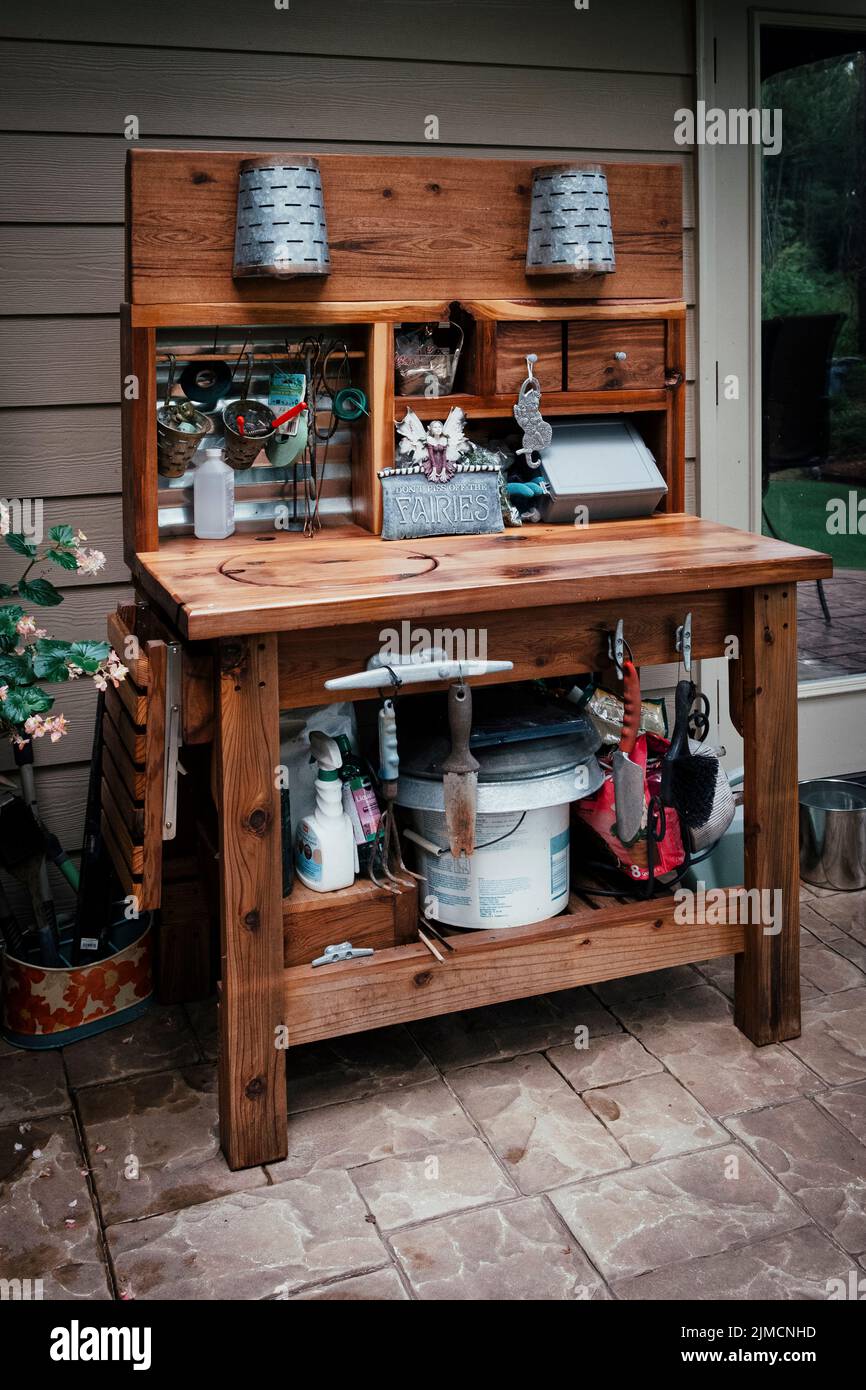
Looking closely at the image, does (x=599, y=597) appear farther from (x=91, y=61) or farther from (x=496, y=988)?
(x=91, y=61)

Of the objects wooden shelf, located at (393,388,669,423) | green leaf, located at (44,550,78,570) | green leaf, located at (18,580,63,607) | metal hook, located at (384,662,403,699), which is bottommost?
metal hook, located at (384,662,403,699)

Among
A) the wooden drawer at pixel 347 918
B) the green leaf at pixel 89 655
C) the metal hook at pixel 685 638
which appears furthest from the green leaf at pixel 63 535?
the metal hook at pixel 685 638

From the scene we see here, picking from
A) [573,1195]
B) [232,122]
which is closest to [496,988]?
[573,1195]

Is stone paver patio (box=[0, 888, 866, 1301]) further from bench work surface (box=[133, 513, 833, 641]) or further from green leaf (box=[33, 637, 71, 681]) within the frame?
bench work surface (box=[133, 513, 833, 641])

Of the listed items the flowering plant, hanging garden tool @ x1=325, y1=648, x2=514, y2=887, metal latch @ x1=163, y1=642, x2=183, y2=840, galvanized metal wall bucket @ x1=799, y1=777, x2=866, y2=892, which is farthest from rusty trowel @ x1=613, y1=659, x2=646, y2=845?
galvanized metal wall bucket @ x1=799, y1=777, x2=866, y2=892

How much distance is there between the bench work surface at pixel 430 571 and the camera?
86.9 inches

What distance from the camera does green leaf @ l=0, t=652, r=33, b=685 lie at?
2.53 m

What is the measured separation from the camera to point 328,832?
8.26 ft

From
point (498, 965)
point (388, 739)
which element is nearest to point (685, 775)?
point (498, 965)

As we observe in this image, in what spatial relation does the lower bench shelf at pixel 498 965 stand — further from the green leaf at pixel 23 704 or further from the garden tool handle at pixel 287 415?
the garden tool handle at pixel 287 415

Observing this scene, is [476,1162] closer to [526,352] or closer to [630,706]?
[630,706]

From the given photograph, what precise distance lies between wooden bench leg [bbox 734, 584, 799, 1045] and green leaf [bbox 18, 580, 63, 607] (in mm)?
1368

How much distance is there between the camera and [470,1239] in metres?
2.19

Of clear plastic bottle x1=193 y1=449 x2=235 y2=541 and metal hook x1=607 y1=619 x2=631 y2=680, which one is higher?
clear plastic bottle x1=193 y1=449 x2=235 y2=541
